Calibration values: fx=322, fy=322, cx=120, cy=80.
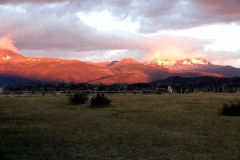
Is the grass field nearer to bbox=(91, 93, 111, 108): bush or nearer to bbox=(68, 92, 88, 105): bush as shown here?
bbox=(91, 93, 111, 108): bush

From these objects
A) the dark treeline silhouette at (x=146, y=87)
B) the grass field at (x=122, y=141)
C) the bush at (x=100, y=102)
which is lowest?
the grass field at (x=122, y=141)

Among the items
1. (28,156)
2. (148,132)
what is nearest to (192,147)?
(148,132)

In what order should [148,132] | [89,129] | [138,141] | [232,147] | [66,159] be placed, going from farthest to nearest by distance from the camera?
[89,129] → [148,132] → [138,141] → [232,147] → [66,159]

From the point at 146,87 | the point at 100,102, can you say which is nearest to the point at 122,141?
the point at 100,102

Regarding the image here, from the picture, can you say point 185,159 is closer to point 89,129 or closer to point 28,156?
point 28,156

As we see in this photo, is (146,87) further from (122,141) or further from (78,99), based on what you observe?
(122,141)

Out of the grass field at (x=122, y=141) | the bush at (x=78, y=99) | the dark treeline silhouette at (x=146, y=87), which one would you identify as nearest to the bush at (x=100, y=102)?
the bush at (x=78, y=99)

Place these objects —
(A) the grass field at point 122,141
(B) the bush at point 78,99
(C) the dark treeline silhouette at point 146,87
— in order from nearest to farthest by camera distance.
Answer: (A) the grass field at point 122,141 < (B) the bush at point 78,99 < (C) the dark treeline silhouette at point 146,87

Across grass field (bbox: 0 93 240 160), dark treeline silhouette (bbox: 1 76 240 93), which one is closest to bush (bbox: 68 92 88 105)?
grass field (bbox: 0 93 240 160)

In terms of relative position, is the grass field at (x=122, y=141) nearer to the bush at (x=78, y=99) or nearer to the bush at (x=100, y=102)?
the bush at (x=100, y=102)

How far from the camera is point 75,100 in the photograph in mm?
33906

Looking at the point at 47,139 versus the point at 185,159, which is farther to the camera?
the point at 47,139

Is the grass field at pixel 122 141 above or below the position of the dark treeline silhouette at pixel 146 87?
below

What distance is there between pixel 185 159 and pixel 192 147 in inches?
74.9
